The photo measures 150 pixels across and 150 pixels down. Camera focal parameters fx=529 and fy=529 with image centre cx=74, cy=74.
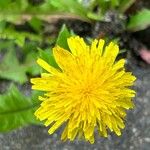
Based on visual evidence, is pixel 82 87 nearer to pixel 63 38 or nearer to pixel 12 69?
pixel 63 38

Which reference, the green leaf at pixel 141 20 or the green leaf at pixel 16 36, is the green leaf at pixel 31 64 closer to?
the green leaf at pixel 16 36

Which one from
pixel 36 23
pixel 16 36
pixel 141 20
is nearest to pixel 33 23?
pixel 36 23

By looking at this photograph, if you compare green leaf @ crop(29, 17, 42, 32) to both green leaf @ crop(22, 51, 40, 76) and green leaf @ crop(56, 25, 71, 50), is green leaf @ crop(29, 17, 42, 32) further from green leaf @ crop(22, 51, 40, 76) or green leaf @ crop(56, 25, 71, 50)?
green leaf @ crop(56, 25, 71, 50)

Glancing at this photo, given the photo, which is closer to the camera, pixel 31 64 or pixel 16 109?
pixel 16 109

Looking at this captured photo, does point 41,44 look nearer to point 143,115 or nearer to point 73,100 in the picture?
point 143,115

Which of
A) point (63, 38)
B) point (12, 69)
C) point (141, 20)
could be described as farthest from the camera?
point (12, 69)
